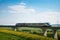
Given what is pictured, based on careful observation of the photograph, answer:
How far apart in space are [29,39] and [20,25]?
31.8 metres

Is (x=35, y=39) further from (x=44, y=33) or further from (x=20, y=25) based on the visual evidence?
(x=20, y=25)

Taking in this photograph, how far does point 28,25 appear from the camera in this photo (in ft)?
162

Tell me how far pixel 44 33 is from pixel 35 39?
69.0 ft

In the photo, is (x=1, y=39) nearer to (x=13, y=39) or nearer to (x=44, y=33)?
(x=13, y=39)

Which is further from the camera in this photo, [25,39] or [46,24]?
[46,24]

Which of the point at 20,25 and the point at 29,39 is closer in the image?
the point at 29,39

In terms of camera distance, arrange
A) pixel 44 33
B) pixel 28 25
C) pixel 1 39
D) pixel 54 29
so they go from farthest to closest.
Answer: pixel 28 25 < pixel 44 33 < pixel 54 29 < pixel 1 39

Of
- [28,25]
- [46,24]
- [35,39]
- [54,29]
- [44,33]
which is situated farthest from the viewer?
[28,25]

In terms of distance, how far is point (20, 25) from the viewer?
50.5 m

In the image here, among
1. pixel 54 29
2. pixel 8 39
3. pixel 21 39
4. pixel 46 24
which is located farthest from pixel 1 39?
pixel 46 24

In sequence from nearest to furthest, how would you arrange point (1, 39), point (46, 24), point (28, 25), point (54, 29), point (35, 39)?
point (1, 39) < point (35, 39) < point (54, 29) < point (46, 24) < point (28, 25)

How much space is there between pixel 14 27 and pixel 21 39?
104ft

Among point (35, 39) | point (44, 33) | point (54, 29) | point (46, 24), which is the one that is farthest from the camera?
point (46, 24)

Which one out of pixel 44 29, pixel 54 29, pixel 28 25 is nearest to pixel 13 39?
pixel 54 29
